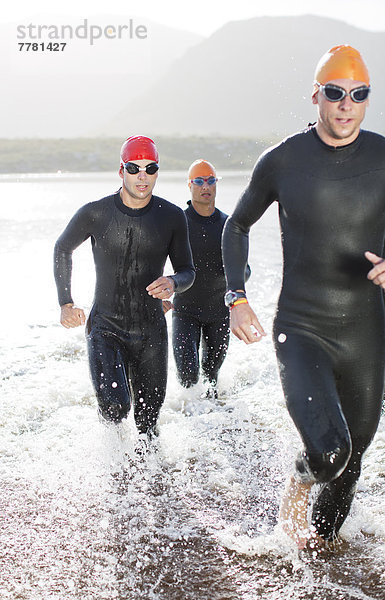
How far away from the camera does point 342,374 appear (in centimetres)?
371

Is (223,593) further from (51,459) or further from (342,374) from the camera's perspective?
(51,459)

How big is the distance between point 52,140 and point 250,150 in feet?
104

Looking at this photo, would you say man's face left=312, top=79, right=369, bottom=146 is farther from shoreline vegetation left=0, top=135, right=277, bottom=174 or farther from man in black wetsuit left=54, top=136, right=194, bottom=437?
shoreline vegetation left=0, top=135, right=277, bottom=174

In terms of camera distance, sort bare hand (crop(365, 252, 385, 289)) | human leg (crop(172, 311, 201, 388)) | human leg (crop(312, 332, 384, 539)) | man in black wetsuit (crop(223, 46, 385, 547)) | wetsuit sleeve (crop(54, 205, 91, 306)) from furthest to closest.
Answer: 1. human leg (crop(172, 311, 201, 388))
2. wetsuit sleeve (crop(54, 205, 91, 306))
3. human leg (crop(312, 332, 384, 539))
4. man in black wetsuit (crop(223, 46, 385, 547))
5. bare hand (crop(365, 252, 385, 289))

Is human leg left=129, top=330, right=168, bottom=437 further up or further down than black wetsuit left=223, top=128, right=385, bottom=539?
further down

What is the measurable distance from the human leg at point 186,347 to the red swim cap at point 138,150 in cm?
227

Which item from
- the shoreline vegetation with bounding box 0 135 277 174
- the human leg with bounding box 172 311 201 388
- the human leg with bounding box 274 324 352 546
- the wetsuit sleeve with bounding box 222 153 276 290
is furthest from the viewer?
the shoreline vegetation with bounding box 0 135 277 174

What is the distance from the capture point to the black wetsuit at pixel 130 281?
532 cm

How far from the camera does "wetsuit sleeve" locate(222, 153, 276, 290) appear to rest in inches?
149

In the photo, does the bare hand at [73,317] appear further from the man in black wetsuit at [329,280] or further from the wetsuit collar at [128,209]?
the man in black wetsuit at [329,280]

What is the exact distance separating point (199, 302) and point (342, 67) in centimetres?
394

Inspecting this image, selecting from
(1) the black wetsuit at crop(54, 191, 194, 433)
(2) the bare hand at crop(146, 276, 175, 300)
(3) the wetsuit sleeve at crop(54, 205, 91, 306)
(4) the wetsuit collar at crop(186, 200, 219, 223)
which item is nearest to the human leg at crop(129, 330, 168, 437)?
(1) the black wetsuit at crop(54, 191, 194, 433)

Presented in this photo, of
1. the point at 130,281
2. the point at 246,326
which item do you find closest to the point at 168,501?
the point at 130,281

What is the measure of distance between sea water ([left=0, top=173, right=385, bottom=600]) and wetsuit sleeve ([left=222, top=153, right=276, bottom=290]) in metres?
1.47
